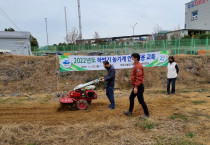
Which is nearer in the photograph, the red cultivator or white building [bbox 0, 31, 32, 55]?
the red cultivator

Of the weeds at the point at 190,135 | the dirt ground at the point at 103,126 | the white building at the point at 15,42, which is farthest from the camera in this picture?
the white building at the point at 15,42

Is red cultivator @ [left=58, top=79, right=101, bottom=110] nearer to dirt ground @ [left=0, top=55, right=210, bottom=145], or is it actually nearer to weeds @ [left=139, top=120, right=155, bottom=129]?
dirt ground @ [left=0, top=55, right=210, bottom=145]

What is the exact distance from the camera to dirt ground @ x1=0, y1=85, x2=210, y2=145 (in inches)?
147

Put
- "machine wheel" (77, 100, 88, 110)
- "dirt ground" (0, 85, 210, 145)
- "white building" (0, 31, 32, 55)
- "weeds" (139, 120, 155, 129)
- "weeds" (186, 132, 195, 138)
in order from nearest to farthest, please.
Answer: "dirt ground" (0, 85, 210, 145)
"weeds" (186, 132, 195, 138)
"weeds" (139, 120, 155, 129)
"machine wheel" (77, 100, 88, 110)
"white building" (0, 31, 32, 55)

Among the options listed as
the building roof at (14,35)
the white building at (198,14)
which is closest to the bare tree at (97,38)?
the building roof at (14,35)

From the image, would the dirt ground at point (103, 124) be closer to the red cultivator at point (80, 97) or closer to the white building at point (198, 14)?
the red cultivator at point (80, 97)

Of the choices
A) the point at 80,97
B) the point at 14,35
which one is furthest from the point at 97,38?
the point at 80,97

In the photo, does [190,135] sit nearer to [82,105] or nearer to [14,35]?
[82,105]

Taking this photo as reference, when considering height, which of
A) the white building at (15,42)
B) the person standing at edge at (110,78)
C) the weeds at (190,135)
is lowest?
the weeds at (190,135)

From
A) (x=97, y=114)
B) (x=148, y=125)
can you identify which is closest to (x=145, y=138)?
(x=148, y=125)

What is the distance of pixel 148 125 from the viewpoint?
445 centimetres

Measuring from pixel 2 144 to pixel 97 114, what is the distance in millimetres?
2660

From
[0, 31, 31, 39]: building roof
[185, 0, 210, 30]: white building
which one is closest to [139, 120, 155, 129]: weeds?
[0, 31, 31, 39]: building roof

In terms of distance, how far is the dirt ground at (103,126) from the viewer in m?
3.74
